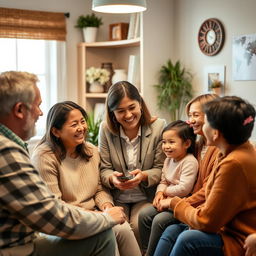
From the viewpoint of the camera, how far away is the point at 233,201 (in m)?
1.84

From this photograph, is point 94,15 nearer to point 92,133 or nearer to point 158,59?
point 158,59

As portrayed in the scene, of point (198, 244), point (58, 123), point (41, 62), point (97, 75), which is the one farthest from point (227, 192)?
point (41, 62)

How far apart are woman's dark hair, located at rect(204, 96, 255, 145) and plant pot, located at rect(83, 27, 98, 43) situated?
311cm

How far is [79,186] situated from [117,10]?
129 cm

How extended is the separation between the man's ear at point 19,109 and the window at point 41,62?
3.02 meters

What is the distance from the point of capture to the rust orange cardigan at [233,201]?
1837 millimetres

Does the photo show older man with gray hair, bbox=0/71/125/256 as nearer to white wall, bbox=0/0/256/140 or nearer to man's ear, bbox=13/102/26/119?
man's ear, bbox=13/102/26/119

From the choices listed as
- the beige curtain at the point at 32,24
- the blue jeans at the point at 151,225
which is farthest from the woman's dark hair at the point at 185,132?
the beige curtain at the point at 32,24

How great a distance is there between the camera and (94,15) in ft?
16.1

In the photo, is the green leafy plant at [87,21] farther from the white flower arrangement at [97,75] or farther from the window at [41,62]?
the white flower arrangement at [97,75]

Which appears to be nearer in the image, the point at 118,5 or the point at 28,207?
the point at 28,207

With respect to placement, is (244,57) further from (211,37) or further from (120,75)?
(120,75)

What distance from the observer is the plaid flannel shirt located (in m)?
1.61

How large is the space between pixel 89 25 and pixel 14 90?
3207 mm
